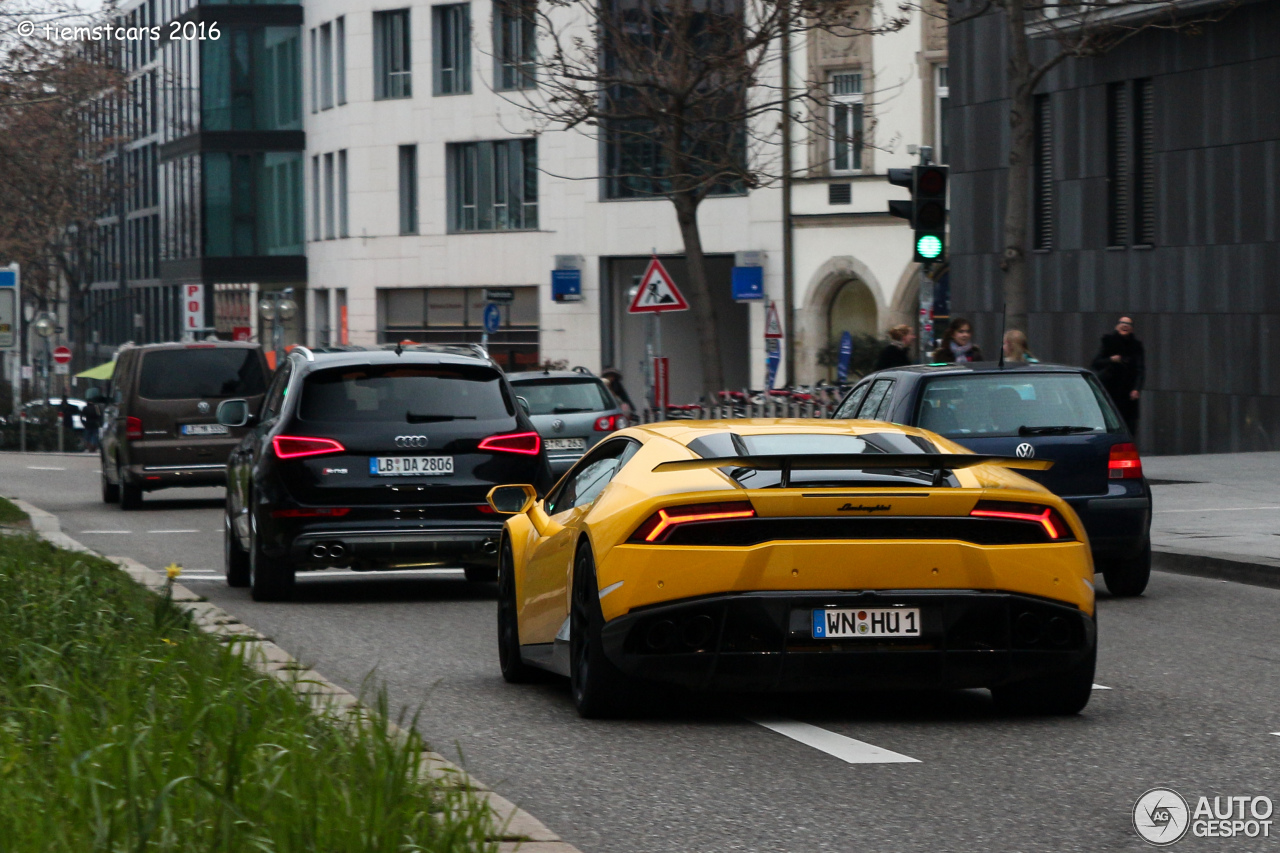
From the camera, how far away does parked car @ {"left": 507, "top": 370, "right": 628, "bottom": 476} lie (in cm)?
2436

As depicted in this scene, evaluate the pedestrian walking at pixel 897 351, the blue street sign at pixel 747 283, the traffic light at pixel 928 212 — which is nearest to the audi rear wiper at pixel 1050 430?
the traffic light at pixel 928 212

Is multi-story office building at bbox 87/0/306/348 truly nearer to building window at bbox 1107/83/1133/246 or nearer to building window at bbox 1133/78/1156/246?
building window at bbox 1107/83/1133/246

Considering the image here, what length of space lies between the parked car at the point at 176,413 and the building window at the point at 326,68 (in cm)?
3514

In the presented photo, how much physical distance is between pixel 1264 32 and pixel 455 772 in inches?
922

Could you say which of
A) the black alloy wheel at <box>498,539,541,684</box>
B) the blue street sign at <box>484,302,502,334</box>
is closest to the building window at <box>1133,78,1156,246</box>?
the blue street sign at <box>484,302,502,334</box>

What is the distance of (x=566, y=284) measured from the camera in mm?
52656

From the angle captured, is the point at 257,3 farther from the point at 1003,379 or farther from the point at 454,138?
the point at 1003,379

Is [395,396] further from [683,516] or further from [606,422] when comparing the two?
[606,422]

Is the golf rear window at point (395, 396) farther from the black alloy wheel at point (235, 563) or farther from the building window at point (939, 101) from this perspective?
the building window at point (939, 101)

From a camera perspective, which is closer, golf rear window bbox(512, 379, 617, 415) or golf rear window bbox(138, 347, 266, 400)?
golf rear window bbox(512, 379, 617, 415)

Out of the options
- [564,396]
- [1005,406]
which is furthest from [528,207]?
[1005,406]

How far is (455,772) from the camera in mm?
6277

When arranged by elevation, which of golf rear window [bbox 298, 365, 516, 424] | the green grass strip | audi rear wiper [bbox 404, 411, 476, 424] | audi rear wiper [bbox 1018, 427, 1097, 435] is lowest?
the green grass strip

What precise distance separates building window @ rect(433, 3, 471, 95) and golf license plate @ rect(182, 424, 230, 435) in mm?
30778
